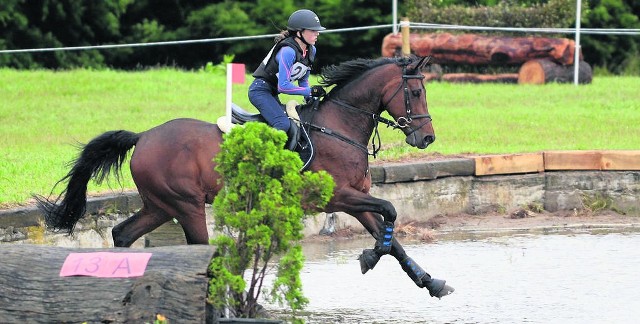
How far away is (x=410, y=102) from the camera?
9.04 metres

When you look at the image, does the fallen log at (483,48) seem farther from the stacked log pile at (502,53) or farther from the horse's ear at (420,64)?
the horse's ear at (420,64)

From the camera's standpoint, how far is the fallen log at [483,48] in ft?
69.8

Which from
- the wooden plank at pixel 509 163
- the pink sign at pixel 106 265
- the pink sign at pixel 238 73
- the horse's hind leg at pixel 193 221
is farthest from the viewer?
the wooden plank at pixel 509 163

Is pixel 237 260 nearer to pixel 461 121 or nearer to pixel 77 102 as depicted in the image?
pixel 461 121

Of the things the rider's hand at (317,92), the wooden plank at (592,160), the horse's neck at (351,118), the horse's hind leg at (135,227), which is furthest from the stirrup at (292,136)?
the wooden plank at (592,160)

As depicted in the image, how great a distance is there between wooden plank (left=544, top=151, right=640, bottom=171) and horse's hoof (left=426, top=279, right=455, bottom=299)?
4857mm

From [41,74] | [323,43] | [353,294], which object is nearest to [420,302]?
[353,294]

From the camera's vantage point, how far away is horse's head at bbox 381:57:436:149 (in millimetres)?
9016

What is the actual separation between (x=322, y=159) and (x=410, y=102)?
0.75 metres

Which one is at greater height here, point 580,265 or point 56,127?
point 56,127

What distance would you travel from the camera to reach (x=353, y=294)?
30.3 ft

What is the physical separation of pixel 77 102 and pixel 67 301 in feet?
39.2

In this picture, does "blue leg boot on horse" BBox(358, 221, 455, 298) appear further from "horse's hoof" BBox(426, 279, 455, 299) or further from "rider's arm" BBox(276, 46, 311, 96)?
"rider's arm" BBox(276, 46, 311, 96)

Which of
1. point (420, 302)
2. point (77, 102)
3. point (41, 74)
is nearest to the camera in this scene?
point (420, 302)
